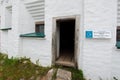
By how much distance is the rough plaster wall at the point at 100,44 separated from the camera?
4992mm

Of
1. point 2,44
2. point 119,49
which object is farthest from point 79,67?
point 2,44

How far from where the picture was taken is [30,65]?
22.4ft

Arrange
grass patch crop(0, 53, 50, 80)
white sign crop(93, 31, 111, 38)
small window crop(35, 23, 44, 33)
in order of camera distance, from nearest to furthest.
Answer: white sign crop(93, 31, 111, 38) → grass patch crop(0, 53, 50, 80) → small window crop(35, 23, 44, 33)

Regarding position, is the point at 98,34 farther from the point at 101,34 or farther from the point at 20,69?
the point at 20,69

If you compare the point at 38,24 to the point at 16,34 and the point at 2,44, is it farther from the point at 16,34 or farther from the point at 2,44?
the point at 2,44

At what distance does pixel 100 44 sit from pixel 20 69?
11.7 feet

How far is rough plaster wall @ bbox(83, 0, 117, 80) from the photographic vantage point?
4.99m

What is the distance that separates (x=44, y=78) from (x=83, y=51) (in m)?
1.68

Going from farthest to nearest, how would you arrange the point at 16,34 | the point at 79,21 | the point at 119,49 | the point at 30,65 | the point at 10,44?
the point at 10,44
the point at 16,34
the point at 30,65
the point at 79,21
the point at 119,49

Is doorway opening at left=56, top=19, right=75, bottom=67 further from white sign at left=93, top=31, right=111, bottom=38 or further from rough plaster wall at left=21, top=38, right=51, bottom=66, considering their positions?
white sign at left=93, top=31, right=111, bottom=38

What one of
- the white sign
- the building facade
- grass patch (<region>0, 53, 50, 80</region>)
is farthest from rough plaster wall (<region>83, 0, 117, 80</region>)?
grass patch (<region>0, 53, 50, 80</region>)

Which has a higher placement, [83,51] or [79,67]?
[83,51]

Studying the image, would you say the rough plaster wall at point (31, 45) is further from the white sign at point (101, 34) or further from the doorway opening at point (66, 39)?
the white sign at point (101, 34)

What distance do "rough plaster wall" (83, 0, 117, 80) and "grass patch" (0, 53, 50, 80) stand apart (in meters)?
1.78
